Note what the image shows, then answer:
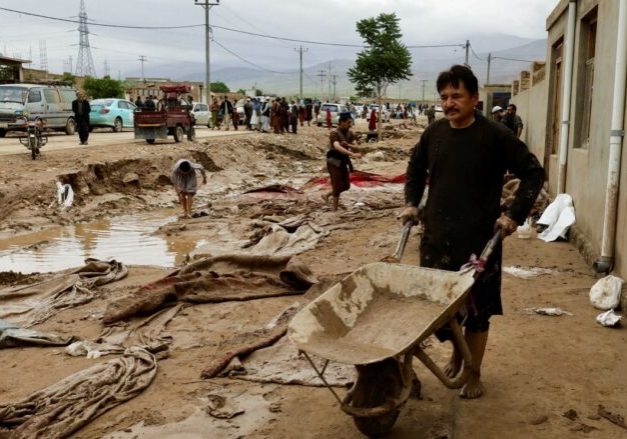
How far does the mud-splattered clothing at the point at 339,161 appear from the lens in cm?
1103

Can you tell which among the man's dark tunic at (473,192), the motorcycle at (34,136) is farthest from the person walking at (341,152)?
the motorcycle at (34,136)

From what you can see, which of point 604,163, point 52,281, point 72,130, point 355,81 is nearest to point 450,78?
point 604,163

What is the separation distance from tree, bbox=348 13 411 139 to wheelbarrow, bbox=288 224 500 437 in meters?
31.4

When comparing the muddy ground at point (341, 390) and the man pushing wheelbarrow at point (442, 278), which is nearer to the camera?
the man pushing wheelbarrow at point (442, 278)

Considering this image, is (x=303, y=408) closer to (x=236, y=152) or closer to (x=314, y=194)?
(x=314, y=194)

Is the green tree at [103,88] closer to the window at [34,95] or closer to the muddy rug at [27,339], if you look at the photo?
the window at [34,95]

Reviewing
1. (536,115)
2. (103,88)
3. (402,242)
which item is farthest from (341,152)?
(103,88)

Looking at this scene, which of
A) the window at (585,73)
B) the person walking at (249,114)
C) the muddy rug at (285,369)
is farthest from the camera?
the person walking at (249,114)

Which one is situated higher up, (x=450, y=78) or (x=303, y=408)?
(x=450, y=78)

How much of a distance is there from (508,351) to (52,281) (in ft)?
16.8

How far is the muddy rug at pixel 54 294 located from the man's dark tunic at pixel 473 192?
14.1 ft

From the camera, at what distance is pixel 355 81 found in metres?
36.5

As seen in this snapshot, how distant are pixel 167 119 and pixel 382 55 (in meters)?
17.0

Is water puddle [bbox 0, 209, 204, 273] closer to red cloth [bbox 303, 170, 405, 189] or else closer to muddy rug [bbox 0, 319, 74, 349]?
muddy rug [bbox 0, 319, 74, 349]
